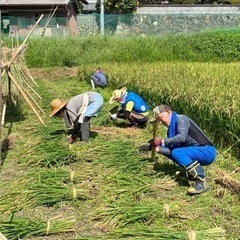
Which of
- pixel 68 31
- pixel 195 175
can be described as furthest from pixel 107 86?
pixel 68 31

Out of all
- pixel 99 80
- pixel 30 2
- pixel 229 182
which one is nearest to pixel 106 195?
pixel 229 182

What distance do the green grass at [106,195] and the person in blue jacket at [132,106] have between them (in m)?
0.77

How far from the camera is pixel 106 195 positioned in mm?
4188

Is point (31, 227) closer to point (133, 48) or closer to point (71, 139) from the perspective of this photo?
point (71, 139)

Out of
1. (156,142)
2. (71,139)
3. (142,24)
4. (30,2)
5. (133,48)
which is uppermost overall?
(156,142)

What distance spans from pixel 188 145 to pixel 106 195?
0.92 metres

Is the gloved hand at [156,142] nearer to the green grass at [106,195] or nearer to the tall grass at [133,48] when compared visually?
the green grass at [106,195]

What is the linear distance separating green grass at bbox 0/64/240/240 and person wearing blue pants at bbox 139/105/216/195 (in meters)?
0.18

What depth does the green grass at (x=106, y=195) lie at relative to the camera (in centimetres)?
348

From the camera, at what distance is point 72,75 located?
630 inches

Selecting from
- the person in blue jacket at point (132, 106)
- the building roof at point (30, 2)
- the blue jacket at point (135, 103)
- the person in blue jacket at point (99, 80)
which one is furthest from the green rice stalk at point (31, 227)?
the building roof at point (30, 2)

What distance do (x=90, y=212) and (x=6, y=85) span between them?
16.0ft

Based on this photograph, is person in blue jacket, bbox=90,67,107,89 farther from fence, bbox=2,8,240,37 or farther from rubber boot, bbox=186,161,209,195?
fence, bbox=2,8,240,37

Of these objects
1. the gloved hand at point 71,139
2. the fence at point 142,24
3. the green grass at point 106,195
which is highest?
A: the green grass at point 106,195
